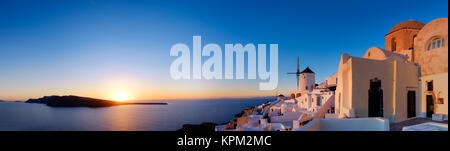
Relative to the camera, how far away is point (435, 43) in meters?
11.4

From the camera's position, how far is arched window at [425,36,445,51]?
11.0 m

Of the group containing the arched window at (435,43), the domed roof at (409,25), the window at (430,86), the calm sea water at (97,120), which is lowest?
the calm sea water at (97,120)

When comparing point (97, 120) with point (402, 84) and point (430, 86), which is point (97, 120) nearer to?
point (402, 84)

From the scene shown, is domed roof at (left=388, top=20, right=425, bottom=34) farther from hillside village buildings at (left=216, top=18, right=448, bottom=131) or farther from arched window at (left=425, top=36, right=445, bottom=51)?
arched window at (left=425, top=36, right=445, bottom=51)

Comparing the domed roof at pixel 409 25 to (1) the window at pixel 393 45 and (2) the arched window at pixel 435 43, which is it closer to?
(1) the window at pixel 393 45

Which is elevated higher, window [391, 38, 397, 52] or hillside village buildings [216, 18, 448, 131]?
window [391, 38, 397, 52]

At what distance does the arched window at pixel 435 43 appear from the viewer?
11.0m

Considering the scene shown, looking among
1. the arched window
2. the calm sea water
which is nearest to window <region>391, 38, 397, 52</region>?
the arched window

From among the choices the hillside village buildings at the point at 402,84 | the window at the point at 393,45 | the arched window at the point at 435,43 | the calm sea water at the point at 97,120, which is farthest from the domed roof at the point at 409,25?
the calm sea water at the point at 97,120

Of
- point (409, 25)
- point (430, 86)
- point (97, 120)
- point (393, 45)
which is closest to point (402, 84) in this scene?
point (430, 86)

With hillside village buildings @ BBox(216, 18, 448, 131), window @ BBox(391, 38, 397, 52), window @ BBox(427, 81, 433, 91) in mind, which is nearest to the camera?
hillside village buildings @ BBox(216, 18, 448, 131)
